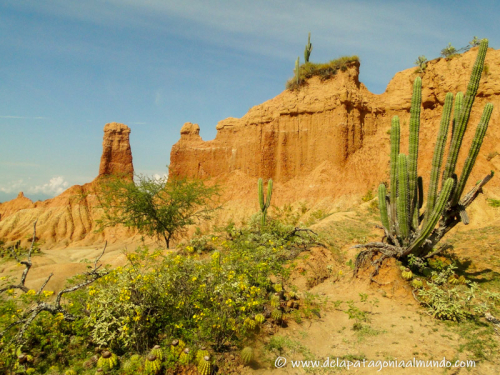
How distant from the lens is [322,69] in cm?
3031

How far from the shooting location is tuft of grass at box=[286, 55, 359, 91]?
29219 millimetres

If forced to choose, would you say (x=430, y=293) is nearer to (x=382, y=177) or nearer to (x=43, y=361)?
(x=43, y=361)

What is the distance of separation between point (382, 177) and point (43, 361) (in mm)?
25544

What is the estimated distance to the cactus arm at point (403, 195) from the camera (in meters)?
9.27

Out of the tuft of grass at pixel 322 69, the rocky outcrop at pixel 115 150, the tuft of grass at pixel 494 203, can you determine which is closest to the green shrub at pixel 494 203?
the tuft of grass at pixel 494 203

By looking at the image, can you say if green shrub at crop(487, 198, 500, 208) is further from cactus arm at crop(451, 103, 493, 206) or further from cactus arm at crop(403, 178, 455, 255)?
cactus arm at crop(403, 178, 455, 255)

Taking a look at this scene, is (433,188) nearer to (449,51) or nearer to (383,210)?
(383,210)

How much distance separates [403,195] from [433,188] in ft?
2.92

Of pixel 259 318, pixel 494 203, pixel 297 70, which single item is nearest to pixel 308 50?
pixel 297 70

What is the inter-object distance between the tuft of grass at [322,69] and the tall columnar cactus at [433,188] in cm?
2141

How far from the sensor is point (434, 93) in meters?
25.9

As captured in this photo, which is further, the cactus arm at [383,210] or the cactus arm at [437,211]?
the cactus arm at [383,210]

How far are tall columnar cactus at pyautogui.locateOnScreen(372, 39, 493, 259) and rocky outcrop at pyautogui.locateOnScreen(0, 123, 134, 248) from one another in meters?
31.7

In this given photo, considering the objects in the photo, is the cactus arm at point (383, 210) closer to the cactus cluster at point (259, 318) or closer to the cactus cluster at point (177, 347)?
the cactus cluster at point (259, 318)
